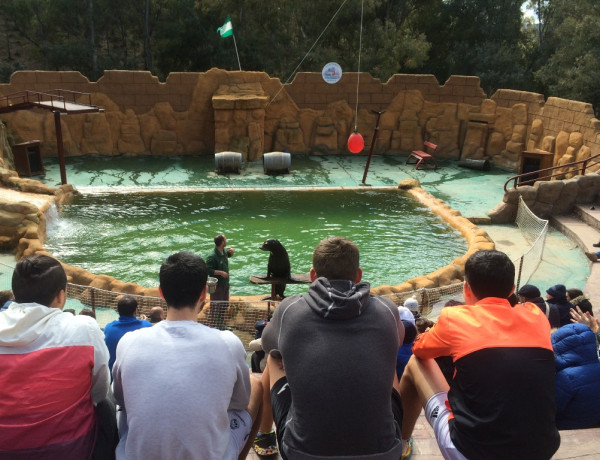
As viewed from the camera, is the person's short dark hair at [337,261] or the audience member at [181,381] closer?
the audience member at [181,381]

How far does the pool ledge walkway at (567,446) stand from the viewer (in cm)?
263

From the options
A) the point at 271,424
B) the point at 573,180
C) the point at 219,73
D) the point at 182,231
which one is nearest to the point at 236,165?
the point at 219,73

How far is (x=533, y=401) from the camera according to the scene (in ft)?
6.79

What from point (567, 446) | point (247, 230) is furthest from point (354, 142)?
point (567, 446)

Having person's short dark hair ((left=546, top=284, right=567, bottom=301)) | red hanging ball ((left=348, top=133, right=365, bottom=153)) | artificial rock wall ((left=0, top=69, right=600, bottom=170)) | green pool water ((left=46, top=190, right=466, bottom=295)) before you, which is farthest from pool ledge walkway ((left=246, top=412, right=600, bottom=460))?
artificial rock wall ((left=0, top=69, right=600, bottom=170))

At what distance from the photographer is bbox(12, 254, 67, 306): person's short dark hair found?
7.23 feet

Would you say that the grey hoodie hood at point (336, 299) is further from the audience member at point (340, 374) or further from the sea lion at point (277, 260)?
the sea lion at point (277, 260)

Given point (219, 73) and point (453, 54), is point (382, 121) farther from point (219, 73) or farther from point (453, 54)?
point (453, 54)

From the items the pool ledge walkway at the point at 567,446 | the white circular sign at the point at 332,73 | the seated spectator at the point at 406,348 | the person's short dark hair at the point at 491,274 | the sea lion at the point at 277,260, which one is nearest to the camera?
the person's short dark hair at the point at 491,274

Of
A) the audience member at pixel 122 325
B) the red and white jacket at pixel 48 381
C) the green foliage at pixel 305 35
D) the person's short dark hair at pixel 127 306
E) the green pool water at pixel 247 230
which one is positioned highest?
the green foliage at pixel 305 35

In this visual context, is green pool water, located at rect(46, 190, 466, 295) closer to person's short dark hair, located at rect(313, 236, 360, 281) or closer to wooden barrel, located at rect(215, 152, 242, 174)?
wooden barrel, located at rect(215, 152, 242, 174)

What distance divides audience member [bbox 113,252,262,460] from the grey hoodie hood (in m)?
0.35

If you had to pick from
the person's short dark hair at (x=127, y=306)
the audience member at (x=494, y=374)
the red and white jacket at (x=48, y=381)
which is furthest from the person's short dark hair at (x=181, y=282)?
the person's short dark hair at (x=127, y=306)

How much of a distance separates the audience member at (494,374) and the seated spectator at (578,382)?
91cm
